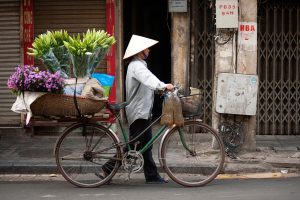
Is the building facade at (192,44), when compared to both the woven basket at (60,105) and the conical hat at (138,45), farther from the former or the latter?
the woven basket at (60,105)

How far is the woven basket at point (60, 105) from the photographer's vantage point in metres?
6.79

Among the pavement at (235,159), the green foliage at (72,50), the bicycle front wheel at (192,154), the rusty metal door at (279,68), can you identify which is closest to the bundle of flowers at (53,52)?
the green foliage at (72,50)

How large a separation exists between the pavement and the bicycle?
1.01 metres

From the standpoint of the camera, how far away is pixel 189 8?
1107 cm

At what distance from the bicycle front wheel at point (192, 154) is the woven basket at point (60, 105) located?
39.1 inches

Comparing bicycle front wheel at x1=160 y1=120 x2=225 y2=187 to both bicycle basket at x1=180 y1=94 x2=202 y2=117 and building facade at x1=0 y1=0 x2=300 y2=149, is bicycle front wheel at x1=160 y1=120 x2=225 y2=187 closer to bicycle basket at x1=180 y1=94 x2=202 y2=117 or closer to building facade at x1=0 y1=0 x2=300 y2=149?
bicycle basket at x1=180 y1=94 x2=202 y2=117

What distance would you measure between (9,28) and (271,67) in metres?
5.12

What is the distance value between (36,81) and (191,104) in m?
1.84

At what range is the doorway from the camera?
1299cm

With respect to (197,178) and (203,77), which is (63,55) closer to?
(197,178)

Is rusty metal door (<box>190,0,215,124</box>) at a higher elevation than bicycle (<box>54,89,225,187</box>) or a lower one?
higher

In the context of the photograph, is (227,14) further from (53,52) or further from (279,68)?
(53,52)

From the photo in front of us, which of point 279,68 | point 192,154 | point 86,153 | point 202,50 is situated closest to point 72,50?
point 86,153

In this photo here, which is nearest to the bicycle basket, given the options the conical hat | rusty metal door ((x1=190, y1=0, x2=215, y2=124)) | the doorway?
A: the conical hat
